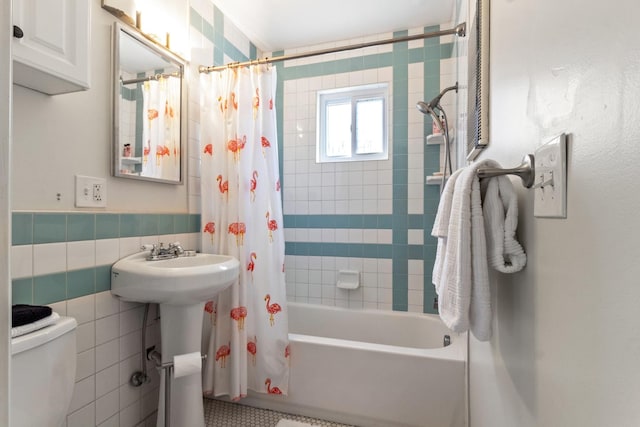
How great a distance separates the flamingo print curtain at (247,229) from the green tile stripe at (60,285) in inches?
22.8

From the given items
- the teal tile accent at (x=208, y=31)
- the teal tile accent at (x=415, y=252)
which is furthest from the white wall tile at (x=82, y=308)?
the teal tile accent at (x=415, y=252)

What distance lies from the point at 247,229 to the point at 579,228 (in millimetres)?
1555

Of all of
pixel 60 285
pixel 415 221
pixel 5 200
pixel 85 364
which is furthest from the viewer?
pixel 415 221

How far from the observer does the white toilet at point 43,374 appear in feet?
2.82

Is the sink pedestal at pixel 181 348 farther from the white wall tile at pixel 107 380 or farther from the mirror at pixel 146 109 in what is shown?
the mirror at pixel 146 109

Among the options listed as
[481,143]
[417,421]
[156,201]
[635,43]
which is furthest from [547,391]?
[156,201]

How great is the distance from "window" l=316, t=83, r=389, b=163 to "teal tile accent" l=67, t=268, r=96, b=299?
1770 mm

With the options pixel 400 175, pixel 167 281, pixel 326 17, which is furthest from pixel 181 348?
pixel 326 17

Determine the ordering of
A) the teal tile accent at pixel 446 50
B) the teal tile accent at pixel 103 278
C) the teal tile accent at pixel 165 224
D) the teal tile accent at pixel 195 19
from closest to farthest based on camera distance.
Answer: the teal tile accent at pixel 103 278 < the teal tile accent at pixel 165 224 < the teal tile accent at pixel 195 19 < the teal tile accent at pixel 446 50

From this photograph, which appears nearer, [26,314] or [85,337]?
[26,314]

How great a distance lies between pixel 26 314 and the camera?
0.92m

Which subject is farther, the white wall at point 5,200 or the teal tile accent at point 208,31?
the teal tile accent at point 208,31

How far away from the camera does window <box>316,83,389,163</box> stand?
2494mm

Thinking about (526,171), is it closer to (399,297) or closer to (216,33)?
(399,297)
